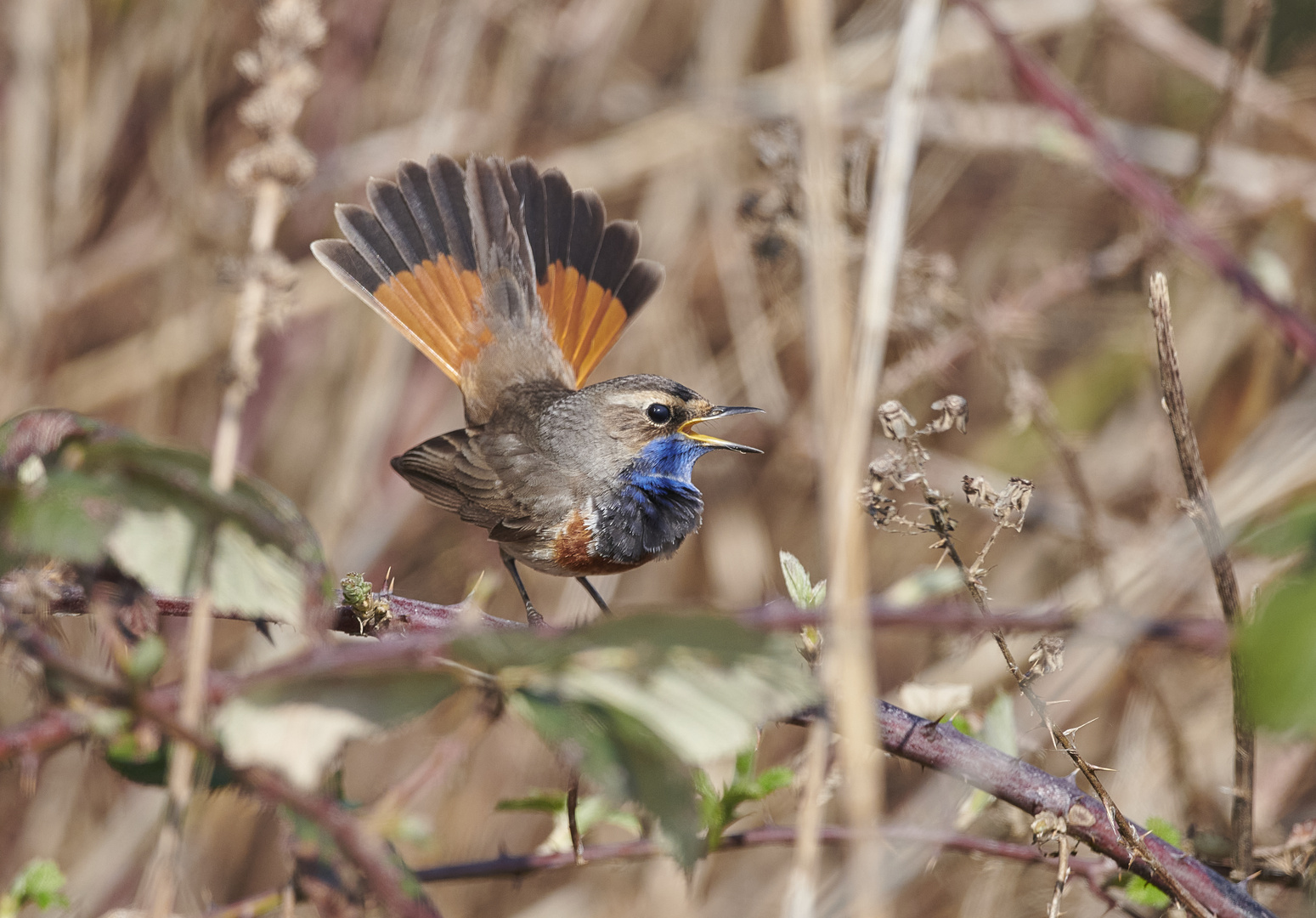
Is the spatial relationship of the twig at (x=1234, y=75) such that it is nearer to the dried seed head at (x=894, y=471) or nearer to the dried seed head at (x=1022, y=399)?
the dried seed head at (x=1022, y=399)

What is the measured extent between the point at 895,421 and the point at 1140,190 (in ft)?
5.21

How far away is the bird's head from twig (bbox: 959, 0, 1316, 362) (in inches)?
47.5

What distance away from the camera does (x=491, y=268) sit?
3727 millimetres

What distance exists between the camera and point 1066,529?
400cm

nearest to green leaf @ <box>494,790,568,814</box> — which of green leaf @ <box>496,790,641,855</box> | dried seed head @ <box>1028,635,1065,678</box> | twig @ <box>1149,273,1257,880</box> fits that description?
green leaf @ <box>496,790,641,855</box>

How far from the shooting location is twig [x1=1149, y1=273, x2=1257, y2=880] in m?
1.36

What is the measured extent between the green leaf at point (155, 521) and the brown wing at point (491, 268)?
8.03 feet

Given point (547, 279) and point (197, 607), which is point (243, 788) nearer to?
point (197, 607)

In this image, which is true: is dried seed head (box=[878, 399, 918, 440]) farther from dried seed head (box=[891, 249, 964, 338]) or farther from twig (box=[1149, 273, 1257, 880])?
dried seed head (box=[891, 249, 964, 338])

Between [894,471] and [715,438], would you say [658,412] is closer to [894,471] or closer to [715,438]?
[715,438]

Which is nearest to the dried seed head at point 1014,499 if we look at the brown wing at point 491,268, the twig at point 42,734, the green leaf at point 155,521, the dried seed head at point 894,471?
the dried seed head at point 894,471

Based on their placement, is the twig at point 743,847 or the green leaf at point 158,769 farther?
the twig at point 743,847

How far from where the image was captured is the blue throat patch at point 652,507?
302 cm

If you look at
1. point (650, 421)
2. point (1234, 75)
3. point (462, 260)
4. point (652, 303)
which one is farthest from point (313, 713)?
point (652, 303)
